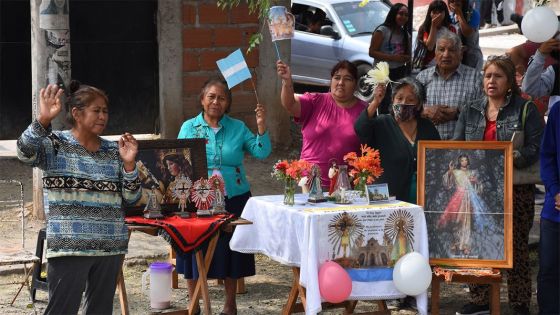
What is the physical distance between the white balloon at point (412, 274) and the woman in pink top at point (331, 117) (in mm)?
1097

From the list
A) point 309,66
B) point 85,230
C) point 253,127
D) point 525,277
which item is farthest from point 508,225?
point 309,66

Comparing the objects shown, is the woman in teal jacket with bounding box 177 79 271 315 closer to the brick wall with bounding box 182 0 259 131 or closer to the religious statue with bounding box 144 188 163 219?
the religious statue with bounding box 144 188 163 219

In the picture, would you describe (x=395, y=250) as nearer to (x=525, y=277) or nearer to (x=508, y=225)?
(x=508, y=225)

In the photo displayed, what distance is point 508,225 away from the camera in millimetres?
7562

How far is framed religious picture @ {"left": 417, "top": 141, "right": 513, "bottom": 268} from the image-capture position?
754cm

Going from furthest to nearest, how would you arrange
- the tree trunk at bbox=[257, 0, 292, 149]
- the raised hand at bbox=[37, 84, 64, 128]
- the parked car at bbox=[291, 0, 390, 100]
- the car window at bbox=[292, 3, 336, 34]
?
the car window at bbox=[292, 3, 336, 34] < the parked car at bbox=[291, 0, 390, 100] < the tree trunk at bbox=[257, 0, 292, 149] < the raised hand at bbox=[37, 84, 64, 128]

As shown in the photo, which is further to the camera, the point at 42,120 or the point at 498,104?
the point at 498,104

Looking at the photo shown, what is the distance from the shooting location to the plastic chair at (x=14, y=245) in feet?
23.8

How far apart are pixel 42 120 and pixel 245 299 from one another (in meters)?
3.04

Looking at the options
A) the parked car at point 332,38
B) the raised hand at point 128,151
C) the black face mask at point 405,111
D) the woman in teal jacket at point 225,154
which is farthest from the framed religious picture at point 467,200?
the parked car at point 332,38

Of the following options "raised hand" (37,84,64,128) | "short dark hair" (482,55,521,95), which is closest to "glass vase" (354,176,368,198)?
"short dark hair" (482,55,521,95)

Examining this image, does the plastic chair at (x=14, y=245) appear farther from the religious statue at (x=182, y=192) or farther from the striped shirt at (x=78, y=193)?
the striped shirt at (x=78, y=193)

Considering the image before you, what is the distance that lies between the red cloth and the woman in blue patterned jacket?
799mm

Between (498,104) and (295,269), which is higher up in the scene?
(498,104)
